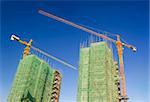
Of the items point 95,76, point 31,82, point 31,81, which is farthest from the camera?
point 31,81

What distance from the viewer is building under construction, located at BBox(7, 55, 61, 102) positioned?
7019 cm

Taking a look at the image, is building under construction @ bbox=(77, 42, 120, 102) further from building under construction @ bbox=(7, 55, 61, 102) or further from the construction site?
building under construction @ bbox=(7, 55, 61, 102)

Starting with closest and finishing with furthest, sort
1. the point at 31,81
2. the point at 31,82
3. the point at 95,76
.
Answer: the point at 95,76, the point at 31,82, the point at 31,81

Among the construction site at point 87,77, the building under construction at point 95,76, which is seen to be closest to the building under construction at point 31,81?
the construction site at point 87,77

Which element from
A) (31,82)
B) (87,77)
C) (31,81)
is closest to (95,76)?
(87,77)

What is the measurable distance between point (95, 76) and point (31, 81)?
88.2ft

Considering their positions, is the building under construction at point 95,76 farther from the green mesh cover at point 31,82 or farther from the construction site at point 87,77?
the green mesh cover at point 31,82

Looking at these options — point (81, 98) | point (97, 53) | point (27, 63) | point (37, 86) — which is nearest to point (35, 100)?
point (37, 86)

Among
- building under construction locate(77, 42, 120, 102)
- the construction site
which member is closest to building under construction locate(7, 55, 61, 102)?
the construction site

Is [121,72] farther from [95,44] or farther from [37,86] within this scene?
[37,86]

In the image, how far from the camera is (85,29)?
9656cm

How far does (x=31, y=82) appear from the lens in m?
75.2

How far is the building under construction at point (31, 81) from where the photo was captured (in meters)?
70.2

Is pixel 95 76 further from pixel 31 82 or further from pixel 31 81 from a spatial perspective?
pixel 31 81
